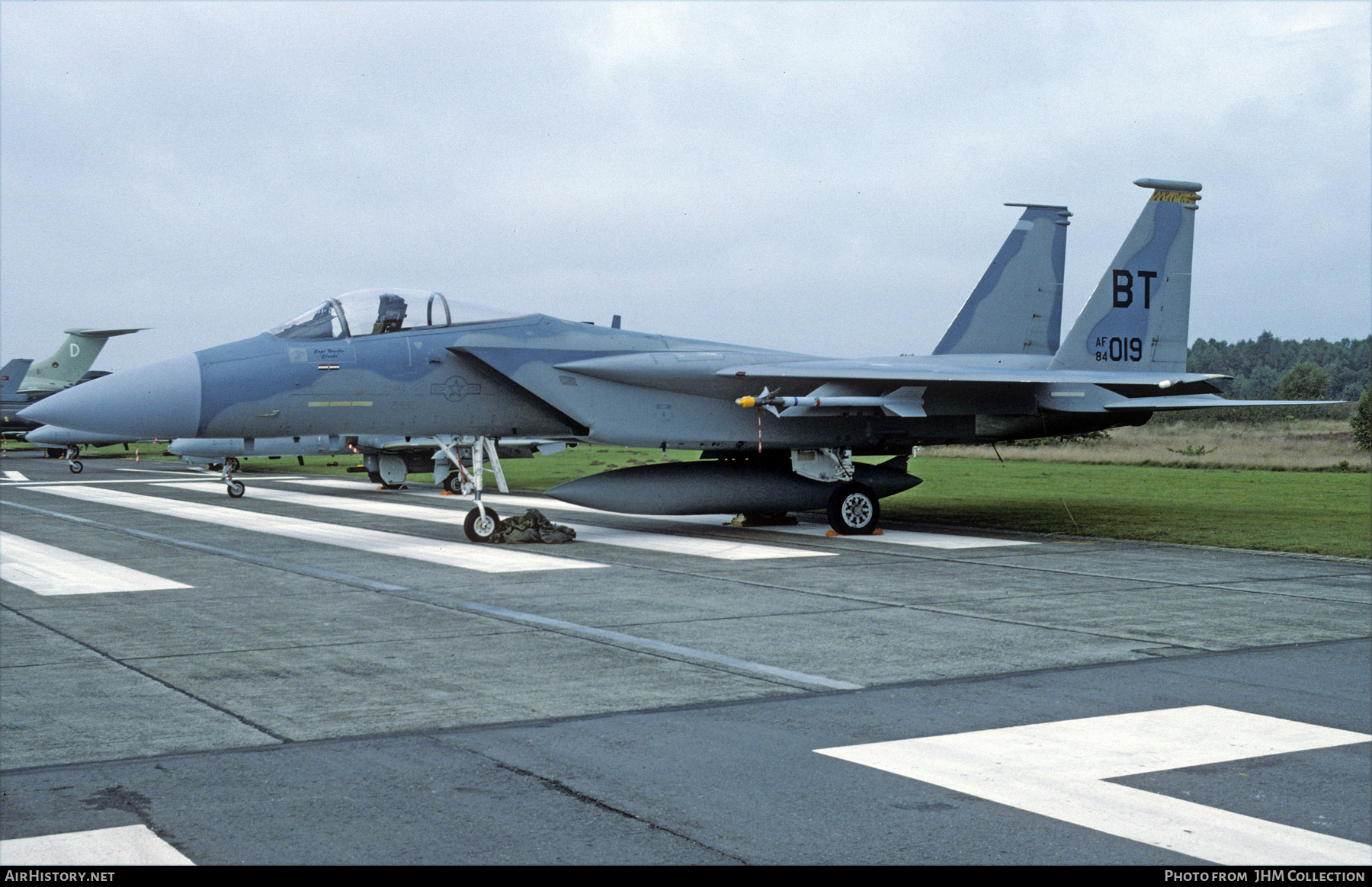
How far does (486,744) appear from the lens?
4.95 m

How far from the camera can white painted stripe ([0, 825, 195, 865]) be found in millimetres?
3516

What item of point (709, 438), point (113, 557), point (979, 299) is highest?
point (979, 299)

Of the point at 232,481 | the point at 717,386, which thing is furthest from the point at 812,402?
the point at 232,481

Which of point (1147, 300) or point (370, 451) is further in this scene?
point (370, 451)

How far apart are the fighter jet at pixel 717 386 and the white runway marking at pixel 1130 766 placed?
28.8 ft

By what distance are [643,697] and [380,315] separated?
865cm

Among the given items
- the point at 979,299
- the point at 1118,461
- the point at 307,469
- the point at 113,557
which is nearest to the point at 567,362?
the point at 113,557

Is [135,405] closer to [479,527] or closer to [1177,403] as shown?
[479,527]

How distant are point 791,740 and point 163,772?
251cm

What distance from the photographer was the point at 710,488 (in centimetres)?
1488

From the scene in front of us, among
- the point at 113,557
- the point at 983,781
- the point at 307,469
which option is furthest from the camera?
the point at 307,469

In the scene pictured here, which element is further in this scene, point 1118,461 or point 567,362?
point 1118,461

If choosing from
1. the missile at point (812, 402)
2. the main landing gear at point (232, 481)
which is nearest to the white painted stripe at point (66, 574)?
the missile at point (812, 402)
